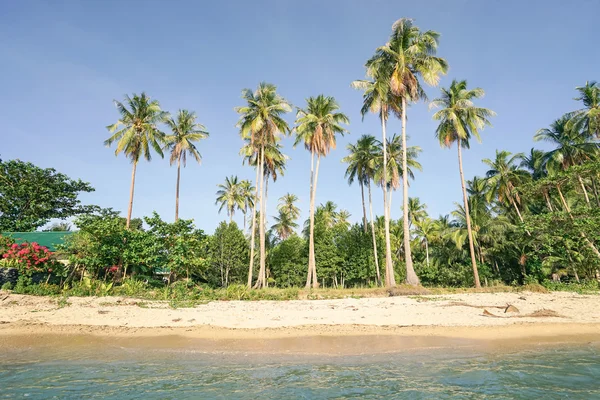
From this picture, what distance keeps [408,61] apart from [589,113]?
675 inches

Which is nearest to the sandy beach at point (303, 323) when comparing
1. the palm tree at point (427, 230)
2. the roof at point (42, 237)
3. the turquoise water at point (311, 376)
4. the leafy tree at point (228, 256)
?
the turquoise water at point (311, 376)

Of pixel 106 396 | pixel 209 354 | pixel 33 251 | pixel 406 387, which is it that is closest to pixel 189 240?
pixel 33 251

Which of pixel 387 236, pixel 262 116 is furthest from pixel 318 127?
pixel 387 236

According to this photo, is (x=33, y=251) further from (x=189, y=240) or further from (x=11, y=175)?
(x=11, y=175)

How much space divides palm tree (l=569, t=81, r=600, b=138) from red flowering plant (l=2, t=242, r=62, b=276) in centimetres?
4084

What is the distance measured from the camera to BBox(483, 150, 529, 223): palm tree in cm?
3384

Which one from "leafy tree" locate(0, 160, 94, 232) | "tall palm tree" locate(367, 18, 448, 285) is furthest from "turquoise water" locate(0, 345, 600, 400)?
"leafy tree" locate(0, 160, 94, 232)

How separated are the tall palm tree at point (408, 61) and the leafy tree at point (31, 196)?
36.4 m

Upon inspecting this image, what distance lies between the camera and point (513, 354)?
826 cm

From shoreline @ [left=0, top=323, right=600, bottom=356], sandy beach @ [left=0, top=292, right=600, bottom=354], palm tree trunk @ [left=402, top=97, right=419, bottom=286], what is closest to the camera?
shoreline @ [left=0, top=323, right=600, bottom=356]

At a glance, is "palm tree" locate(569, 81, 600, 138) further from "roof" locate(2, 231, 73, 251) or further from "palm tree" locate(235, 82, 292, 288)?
"roof" locate(2, 231, 73, 251)

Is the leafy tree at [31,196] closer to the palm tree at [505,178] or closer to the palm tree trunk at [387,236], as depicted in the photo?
the palm tree trunk at [387,236]

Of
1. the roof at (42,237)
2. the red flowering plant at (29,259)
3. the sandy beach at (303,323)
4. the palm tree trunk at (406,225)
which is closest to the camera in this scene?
the sandy beach at (303,323)

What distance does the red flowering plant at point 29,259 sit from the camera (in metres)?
17.9
